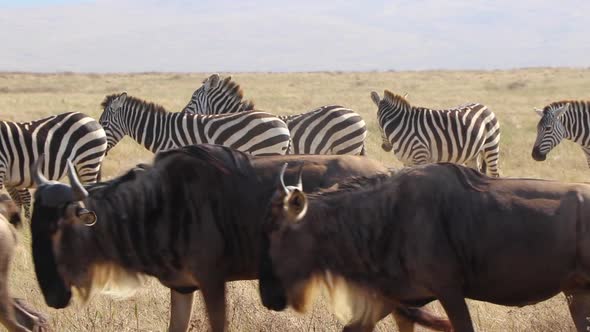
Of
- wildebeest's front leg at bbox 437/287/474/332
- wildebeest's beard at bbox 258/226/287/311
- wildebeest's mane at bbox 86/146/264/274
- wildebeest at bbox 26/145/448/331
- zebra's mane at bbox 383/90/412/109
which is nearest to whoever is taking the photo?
wildebeest's front leg at bbox 437/287/474/332

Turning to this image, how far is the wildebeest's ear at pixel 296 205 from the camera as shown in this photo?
518 centimetres

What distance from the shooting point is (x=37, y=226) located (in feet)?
18.2

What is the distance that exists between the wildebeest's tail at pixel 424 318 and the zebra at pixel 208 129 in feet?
19.9

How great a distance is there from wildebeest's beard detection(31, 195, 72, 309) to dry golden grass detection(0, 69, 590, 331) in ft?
2.25

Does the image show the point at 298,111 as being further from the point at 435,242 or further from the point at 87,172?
the point at 435,242

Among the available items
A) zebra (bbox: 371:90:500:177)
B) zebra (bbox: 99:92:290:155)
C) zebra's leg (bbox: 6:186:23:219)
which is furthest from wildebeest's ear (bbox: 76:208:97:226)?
zebra (bbox: 371:90:500:177)

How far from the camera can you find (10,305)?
5.92 metres

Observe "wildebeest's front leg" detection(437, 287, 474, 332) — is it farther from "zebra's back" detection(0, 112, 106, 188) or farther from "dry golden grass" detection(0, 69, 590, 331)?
"zebra's back" detection(0, 112, 106, 188)

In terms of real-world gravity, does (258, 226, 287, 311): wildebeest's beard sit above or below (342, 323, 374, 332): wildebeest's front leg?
above

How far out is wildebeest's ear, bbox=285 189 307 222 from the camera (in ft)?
17.0

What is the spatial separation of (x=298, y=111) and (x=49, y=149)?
1828 cm

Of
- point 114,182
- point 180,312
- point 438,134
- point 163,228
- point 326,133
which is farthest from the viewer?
point 438,134

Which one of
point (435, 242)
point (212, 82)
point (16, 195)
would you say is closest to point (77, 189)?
point (435, 242)

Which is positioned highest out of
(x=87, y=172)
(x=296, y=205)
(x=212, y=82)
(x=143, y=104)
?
(x=296, y=205)
